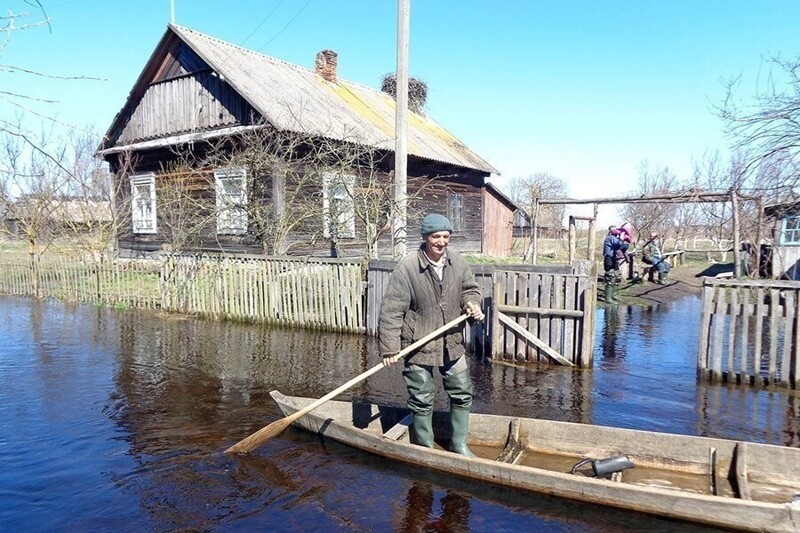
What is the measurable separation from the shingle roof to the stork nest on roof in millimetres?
3748

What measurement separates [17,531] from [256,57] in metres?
18.3

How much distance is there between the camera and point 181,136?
57.2 ft

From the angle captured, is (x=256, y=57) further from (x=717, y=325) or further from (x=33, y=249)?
(x=717, y=325)

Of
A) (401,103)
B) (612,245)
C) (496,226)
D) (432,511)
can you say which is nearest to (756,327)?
(432,511)

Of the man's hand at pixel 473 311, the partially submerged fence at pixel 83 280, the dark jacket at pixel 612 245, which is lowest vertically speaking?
the partially submerged fence at pixel 83 280

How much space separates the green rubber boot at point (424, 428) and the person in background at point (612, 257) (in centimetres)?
1034

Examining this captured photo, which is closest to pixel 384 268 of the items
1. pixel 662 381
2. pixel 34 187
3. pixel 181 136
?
pixel 662 381

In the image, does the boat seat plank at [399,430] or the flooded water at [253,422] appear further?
the boat seat plank at [399,430]

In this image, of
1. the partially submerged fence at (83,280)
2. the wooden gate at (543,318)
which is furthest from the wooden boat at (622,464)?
the partially submerged fence at (83,280)

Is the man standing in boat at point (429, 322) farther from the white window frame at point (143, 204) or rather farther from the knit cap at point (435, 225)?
the white window frame at point (143, 204)

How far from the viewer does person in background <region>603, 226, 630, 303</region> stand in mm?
14219

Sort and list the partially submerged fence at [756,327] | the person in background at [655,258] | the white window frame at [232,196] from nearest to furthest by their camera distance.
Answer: the partially submerged fence at [756,327] → the white window frame at [232,196] → the person in background at [655,258]

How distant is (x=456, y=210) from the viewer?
74.7ft

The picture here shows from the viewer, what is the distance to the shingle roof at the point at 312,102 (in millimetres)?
15438
